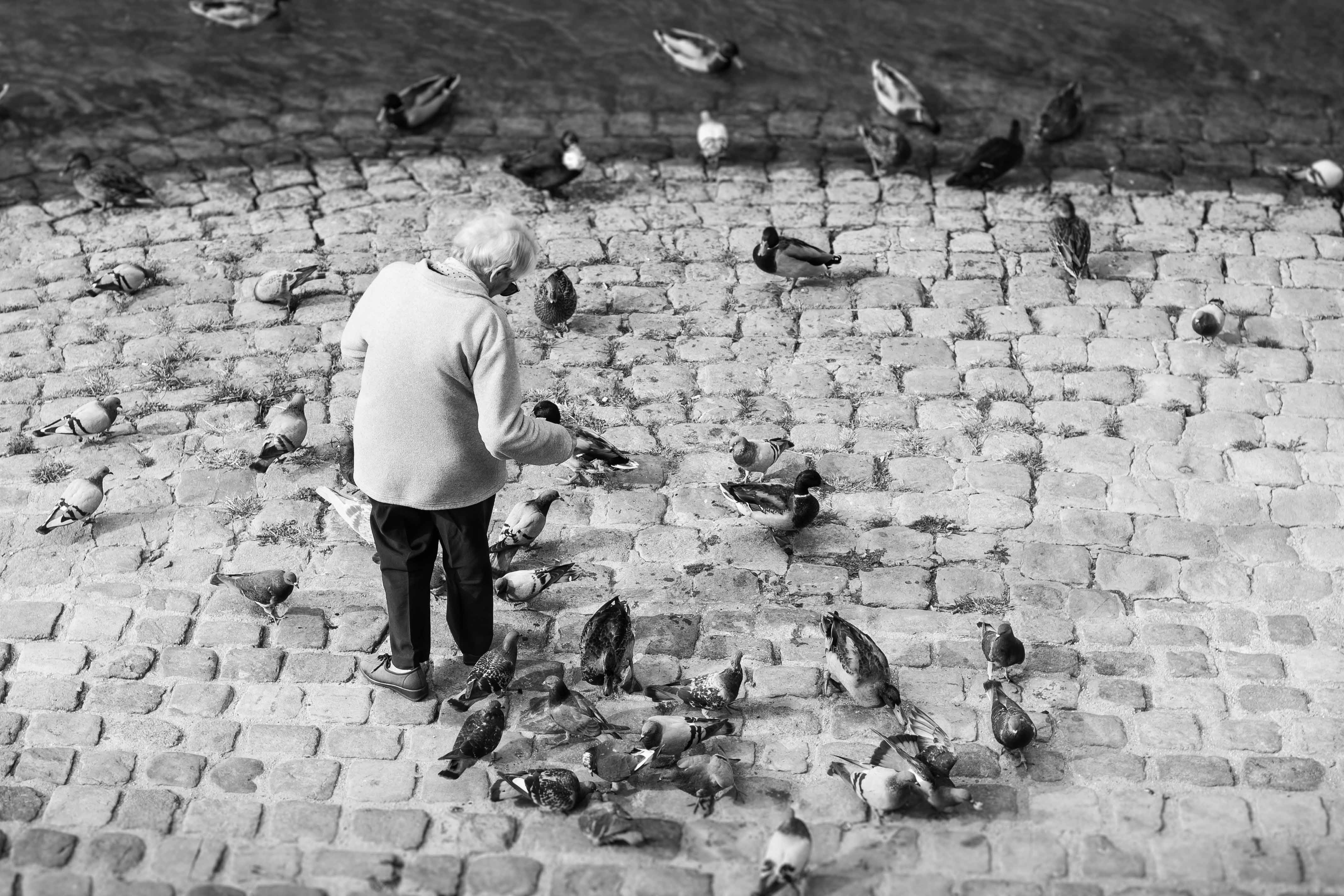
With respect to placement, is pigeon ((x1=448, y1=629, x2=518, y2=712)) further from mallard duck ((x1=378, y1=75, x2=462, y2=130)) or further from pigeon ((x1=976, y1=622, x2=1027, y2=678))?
mallard duck ((x1=378, y1=75, x2=462, y2=130))

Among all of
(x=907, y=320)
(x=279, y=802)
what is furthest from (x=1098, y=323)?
(x=279, y=802)

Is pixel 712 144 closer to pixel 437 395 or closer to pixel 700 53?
pixel 700 53

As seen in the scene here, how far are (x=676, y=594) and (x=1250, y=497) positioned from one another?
319cm

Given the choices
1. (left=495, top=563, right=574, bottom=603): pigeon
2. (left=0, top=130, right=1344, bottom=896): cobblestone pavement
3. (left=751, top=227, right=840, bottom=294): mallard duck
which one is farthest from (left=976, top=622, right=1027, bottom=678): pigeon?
(left=751, top=227, right=840, bottom=294): mallard duck

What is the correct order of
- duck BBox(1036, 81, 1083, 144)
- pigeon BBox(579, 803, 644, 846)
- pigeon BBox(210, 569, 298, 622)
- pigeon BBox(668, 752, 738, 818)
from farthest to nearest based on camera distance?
duck BBox(1036, 81, 1083, 144)
pigeon BBox(210, 569, 298, 622)
pigeon BBox(668, 752, 738, 818)
pigeon BBox(579, 803, 644, 846)

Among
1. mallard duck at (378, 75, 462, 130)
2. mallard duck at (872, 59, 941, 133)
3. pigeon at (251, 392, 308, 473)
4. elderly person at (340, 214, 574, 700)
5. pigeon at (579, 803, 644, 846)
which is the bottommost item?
mallard duck at (378, 75, 462, 130)

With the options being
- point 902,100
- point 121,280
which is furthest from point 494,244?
point 902,100

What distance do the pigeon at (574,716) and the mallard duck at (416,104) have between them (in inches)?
261

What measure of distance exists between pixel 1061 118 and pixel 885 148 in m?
1.68

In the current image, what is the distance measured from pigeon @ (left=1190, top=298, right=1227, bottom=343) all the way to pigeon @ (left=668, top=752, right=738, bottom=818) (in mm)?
4676

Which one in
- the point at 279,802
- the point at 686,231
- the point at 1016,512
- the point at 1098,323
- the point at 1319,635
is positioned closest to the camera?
the point at 279,802

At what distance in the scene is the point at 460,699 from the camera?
20.8ft

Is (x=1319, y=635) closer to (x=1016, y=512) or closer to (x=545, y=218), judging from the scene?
(x=1016, y=512)

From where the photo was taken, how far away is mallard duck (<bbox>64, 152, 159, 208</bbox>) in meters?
10.4
